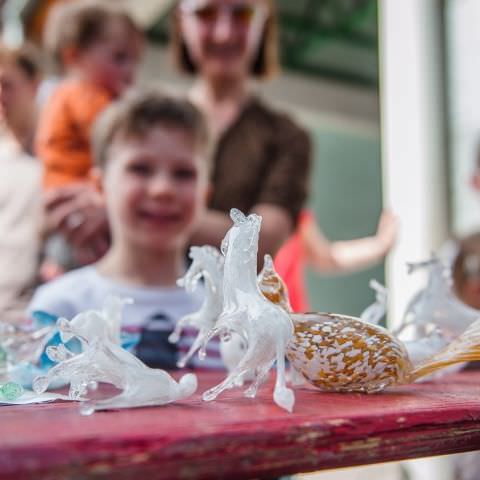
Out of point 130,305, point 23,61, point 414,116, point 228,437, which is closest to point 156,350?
point 130,305

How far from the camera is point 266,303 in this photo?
0.35 m

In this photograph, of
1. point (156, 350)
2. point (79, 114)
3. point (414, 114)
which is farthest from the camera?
point (414, 114)

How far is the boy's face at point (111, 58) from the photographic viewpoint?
121 cm

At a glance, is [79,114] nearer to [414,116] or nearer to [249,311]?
[249,311]

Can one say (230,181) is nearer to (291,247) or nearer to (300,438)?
(291,247)

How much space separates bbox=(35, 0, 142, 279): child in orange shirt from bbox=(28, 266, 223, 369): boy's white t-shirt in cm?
12

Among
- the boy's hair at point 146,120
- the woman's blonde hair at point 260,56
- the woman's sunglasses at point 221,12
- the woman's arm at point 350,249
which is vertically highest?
the woman's sunglasses at point 221,12

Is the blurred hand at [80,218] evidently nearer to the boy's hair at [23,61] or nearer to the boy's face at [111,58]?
the boy's face at [111,58]

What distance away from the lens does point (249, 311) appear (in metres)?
0.35

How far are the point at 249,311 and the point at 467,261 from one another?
3.04 feet

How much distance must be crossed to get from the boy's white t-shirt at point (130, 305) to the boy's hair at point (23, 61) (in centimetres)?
54

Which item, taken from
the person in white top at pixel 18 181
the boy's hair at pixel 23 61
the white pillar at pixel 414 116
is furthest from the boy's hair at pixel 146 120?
the white pillar at pixel 414 116

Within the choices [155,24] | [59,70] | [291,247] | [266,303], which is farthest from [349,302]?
[266,303]

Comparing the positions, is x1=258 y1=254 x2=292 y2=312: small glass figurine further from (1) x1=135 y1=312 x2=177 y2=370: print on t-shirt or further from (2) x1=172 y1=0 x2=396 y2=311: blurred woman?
(2) x1=172 y1=0 x2=396 y2=311: blurred woman
